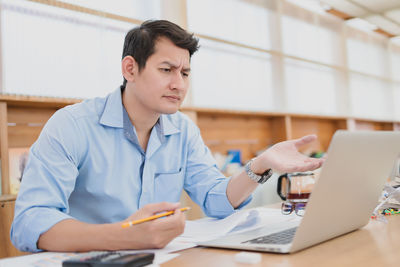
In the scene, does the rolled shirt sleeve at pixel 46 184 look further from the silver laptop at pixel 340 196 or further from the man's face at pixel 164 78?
the silver laptop at pixel 340 196

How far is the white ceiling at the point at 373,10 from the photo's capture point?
5.32m

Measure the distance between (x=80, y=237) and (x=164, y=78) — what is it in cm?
66

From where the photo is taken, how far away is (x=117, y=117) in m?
1.40

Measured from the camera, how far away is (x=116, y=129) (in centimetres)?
140

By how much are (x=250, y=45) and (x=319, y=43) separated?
160 centimetres

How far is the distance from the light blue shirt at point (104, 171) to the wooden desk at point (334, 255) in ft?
1.25

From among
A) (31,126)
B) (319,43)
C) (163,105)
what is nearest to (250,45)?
(319,43)

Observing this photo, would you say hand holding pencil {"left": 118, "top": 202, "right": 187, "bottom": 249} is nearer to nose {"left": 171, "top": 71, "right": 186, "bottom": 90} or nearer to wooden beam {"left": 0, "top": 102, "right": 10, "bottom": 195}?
nose {"left": 171, "top": 71, "right": 186, "bottom": 90}

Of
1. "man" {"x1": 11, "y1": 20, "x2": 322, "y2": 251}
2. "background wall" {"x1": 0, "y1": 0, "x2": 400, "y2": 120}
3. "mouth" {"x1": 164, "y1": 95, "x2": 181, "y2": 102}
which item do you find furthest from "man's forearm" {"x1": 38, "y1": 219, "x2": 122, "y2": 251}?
"background wall" {"x1": 0, "y1": 0, "x2": 400, "y2": 120}

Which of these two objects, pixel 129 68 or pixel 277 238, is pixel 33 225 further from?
pixel 129 68

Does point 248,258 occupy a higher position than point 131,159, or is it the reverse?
point 131,159

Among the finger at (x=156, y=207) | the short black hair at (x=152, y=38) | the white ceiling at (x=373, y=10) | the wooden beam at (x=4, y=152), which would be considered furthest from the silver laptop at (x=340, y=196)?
the white ceiling at (x=373, y=10)

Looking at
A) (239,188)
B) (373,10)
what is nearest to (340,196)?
(239,188)

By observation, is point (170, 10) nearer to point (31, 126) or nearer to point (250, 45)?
point (250, 45)
